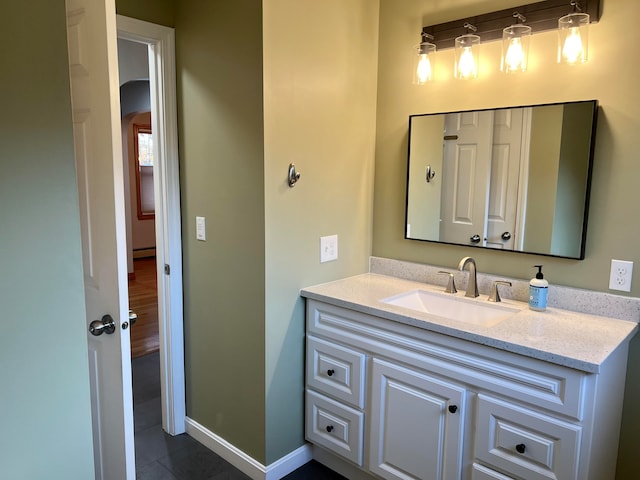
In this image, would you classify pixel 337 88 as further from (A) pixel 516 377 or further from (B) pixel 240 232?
(A) pixel 516 377

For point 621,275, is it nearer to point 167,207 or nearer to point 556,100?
point 556,100

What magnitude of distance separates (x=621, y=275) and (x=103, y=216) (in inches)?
75.6

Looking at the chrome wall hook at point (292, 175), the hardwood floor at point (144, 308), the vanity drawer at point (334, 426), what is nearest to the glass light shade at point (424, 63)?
the chrome wall hook at point (292, 175)

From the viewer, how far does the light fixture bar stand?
191 cm

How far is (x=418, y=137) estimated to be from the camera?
2.44 m

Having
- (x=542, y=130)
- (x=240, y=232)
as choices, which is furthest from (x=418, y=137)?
(x=240, y=232)

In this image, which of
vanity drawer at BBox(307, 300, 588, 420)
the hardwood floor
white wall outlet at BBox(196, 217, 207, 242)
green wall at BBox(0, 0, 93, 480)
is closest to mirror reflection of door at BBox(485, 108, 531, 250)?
vanity drawer at BBox(307, 300, 588, 420)

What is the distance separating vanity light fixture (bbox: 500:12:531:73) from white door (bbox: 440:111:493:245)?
22 centimetres

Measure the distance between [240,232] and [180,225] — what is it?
19.0 inches

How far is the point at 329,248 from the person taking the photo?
242 centimetres

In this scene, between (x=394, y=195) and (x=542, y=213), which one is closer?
(x=542, y=213)

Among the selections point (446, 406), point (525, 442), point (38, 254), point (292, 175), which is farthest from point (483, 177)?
point (38, 254)

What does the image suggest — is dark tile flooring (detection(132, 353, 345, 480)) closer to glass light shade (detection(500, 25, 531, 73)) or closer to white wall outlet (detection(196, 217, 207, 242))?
white wall outlet (detection(196, 217, 207, 242))

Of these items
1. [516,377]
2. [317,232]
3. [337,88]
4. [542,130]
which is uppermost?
[337,88]
